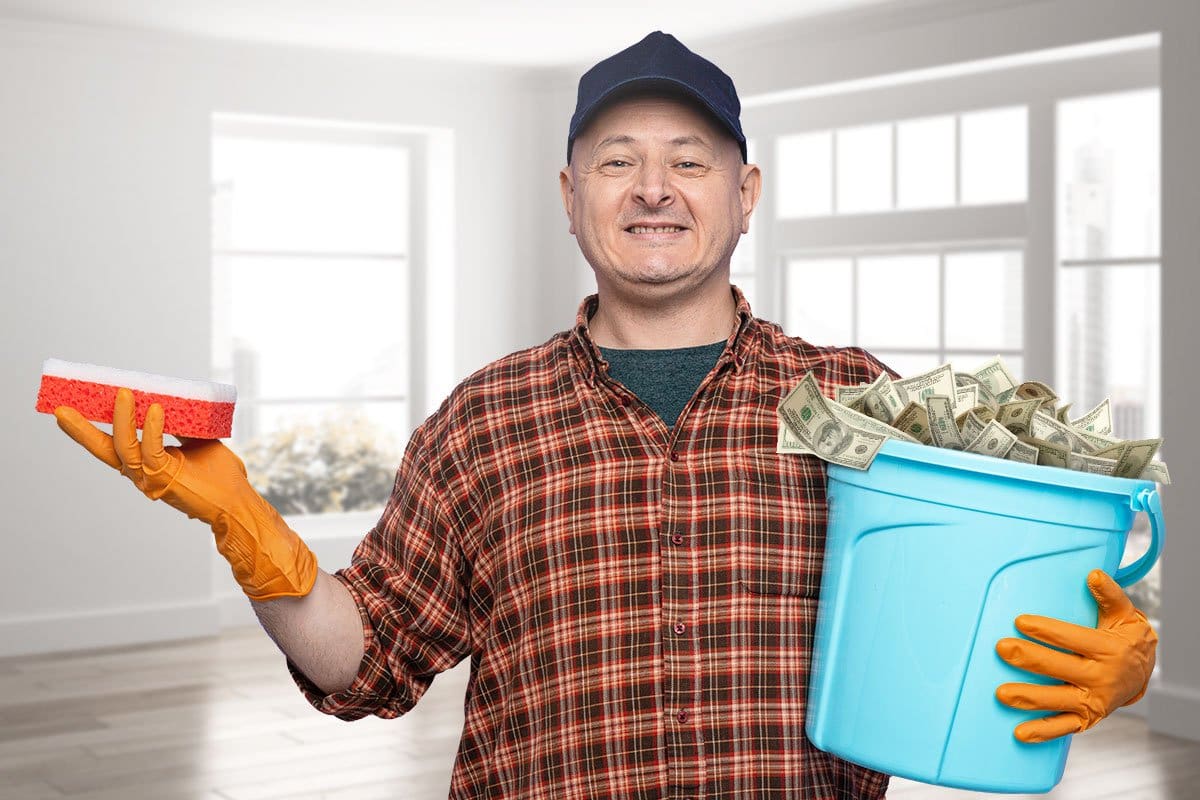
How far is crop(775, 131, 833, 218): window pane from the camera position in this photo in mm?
5387

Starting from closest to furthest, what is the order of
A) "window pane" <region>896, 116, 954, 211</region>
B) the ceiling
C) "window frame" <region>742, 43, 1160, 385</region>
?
"window frame" <region>742, 43, 1160, 385</region>
the ceiling
"window pane" <region>896, 116, 954, 211</region>

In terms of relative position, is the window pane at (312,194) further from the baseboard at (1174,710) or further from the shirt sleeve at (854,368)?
the shirt sleeve at (854,368)

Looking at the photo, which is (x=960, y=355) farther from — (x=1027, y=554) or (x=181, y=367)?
(x=1027, y=554)

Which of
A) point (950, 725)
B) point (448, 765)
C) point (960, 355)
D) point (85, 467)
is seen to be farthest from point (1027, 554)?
point (85, 467)

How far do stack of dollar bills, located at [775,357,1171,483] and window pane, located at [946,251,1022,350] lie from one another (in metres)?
3.57

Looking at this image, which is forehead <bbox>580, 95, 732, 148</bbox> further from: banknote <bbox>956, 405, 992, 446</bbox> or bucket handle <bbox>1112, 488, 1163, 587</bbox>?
bucket handle <bbox>1112, 488, 1163, 587</bbox>

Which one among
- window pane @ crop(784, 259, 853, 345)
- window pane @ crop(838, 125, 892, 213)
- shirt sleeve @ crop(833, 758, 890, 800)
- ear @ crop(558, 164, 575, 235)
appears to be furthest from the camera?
window pane @ crop(784, 259, 853, 345)

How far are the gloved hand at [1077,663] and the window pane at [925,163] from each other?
3.87 meters

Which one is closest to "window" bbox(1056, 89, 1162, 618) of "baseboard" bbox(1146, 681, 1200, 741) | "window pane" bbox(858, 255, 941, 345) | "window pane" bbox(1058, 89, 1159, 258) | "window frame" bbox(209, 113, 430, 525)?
"window pane" bbox(1058, 89, 1159, 258)

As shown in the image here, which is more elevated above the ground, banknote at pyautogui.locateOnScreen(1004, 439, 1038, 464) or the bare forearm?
banknote at pyautogui.locateOnScreen(1004, 439, 1038, 464)

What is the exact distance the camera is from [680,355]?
143 centimetres

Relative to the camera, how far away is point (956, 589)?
115 cm

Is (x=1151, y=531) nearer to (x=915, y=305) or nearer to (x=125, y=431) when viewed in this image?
(x=125, y=431)

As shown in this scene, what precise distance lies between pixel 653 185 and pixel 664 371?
0.64ft
